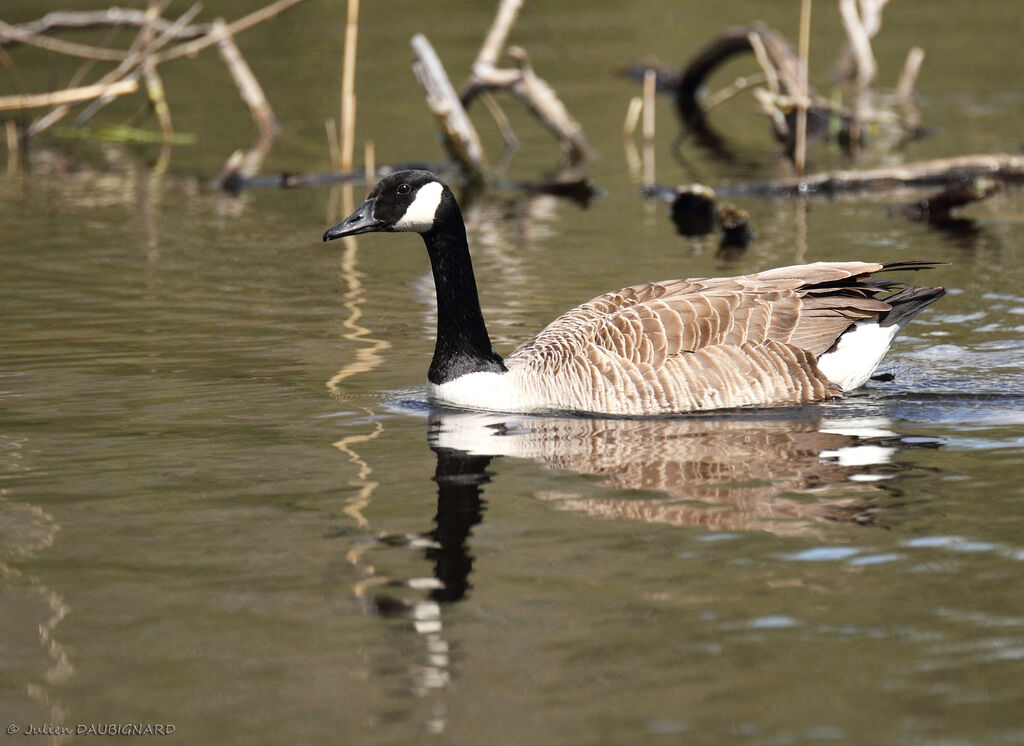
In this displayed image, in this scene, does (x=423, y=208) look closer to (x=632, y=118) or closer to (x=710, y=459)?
(x=710, y=459)

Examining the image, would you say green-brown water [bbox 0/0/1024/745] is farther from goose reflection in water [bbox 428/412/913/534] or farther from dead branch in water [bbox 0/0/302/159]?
dead branch in water [bbox 0/0/302/159]

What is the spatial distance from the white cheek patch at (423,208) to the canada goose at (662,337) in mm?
10

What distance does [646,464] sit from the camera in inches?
356

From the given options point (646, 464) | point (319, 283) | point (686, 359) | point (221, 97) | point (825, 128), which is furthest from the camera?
point (221, 97)

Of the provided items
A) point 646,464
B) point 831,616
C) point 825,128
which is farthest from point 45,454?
point 825,128

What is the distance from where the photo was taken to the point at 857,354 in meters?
10.5

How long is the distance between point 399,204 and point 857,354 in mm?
3521

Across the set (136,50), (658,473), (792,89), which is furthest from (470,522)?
(136,50)

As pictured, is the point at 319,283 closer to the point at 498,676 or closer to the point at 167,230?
the point at 167,230

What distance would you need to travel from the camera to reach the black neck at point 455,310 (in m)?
10.7

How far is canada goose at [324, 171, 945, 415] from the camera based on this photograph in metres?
10.1

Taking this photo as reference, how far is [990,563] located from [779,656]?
5.31 feet

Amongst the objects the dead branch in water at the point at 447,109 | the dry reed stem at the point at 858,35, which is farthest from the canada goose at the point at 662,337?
the dry reed stem at the point at 858,35

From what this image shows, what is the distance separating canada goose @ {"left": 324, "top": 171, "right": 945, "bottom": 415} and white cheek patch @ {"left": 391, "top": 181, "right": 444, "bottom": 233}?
10 millimetres
